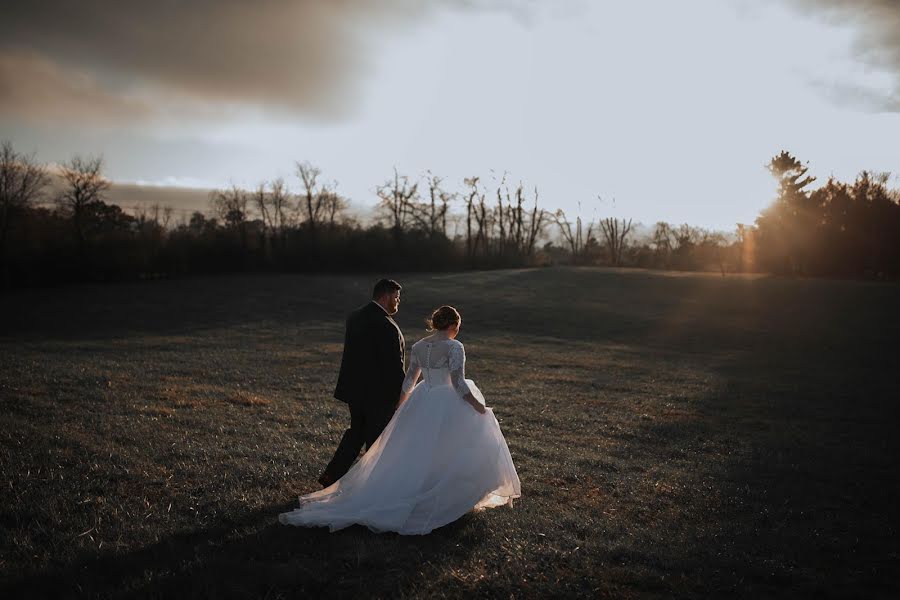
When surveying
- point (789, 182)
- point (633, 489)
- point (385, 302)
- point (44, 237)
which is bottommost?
point (633, 489)

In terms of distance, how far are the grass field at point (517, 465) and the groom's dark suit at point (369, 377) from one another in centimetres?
124

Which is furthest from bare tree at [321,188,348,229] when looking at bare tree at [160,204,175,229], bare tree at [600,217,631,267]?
bare tree at [600,217,631,267]

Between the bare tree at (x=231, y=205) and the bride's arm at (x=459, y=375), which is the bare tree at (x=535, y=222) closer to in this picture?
the bare tree at (x=231, y=205)

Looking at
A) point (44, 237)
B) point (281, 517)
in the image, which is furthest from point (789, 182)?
point (44, 237)

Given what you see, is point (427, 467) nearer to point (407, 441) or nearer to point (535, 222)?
point (407, 441)

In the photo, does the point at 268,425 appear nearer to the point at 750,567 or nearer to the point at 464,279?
A: the point at 750,567

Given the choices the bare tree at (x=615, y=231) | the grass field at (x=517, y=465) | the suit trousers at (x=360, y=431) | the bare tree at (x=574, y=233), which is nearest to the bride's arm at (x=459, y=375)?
the suit trousers at (x=360, y=431)

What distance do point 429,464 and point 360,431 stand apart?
1.48 metres

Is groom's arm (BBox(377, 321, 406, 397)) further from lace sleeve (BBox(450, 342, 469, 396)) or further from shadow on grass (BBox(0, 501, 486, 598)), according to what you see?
shadow on grass (BBox(0, 501, 486, 598))

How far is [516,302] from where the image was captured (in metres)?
42.9

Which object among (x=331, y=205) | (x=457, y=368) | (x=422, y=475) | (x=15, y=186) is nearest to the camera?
(x=422, y=475)

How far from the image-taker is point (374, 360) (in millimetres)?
7387

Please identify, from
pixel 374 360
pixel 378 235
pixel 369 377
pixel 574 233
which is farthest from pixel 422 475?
pixel 574 233

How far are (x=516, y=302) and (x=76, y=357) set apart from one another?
29.8m
